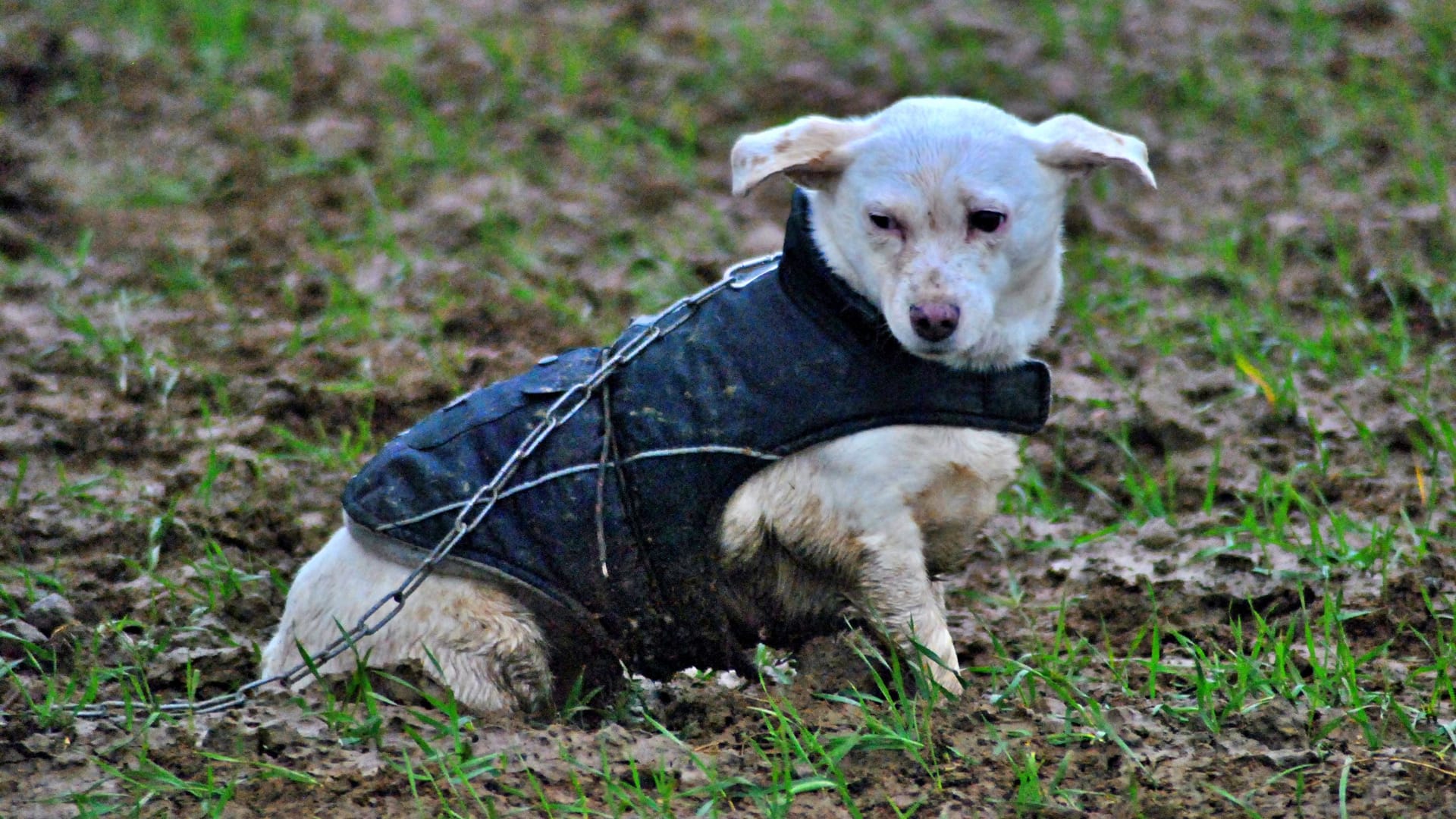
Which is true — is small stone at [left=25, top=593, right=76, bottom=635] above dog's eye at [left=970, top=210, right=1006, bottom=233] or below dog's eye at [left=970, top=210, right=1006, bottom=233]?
below

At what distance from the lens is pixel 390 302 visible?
5406mm

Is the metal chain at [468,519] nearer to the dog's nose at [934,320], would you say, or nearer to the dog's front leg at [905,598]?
the dog's nose at [934,320]

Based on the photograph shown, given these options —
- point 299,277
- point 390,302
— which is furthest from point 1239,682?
point 299,277

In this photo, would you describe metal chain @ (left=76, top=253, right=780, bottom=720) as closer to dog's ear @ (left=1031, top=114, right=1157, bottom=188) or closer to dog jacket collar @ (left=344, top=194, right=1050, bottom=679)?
dog jacket collar @ (left=344, top=194, right=1050, bottom=679)

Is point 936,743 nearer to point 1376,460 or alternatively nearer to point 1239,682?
point 1239,682

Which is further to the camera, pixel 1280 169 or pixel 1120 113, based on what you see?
pixel 1120 113

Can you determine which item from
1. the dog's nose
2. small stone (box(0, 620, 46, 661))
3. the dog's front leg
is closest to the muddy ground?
small stone (box(0, 620, 46, 661))

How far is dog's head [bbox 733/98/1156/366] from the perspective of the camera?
9.39 feet

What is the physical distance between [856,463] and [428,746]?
38.9 inches

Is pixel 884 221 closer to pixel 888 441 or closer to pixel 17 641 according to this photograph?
pixel 888 441

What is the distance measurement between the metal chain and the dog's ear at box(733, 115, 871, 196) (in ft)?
0.77

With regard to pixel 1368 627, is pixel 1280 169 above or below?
above

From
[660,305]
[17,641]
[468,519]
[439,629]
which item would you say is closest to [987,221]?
[468,519]

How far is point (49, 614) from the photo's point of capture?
3.52 metres
